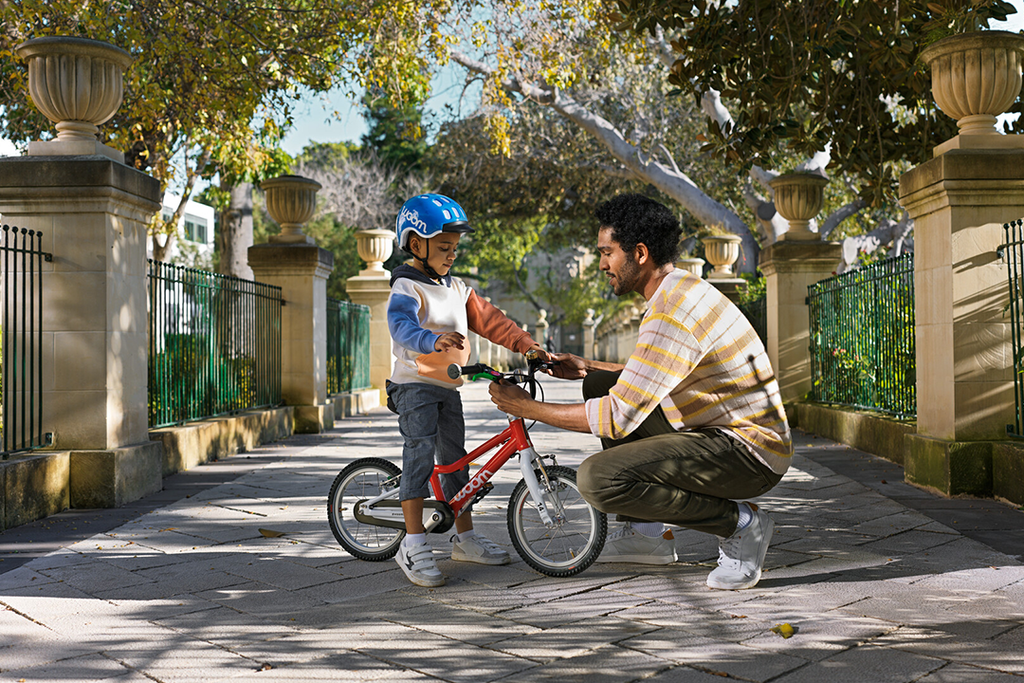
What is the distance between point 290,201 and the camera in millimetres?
12070

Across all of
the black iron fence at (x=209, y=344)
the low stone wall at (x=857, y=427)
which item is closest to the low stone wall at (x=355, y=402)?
the black iron fence at (x=209, y=344)

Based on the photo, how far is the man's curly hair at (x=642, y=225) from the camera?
3.96m

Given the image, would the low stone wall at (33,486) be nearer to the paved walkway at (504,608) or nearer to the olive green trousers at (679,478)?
the paved walkway at (504,608)

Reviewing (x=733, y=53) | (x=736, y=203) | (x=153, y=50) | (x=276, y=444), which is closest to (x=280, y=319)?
(x=276, y=444)

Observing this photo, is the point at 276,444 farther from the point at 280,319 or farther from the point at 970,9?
the point at 970,9

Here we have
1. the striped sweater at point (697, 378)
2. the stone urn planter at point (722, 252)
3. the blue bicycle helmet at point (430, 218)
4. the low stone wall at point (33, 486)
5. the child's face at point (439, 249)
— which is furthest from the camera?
the stone urn planter at point (722, 252)

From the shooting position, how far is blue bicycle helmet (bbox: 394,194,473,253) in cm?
427

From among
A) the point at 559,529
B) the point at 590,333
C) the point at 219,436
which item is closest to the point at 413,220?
the point at 559,529

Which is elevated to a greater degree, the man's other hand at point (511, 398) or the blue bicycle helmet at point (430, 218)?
the blue bicycle helmet at point (430, 218)

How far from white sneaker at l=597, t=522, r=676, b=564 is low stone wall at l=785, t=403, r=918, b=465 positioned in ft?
12.5

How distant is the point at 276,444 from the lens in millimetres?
10789

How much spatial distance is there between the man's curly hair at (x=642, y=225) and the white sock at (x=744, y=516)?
114 cm

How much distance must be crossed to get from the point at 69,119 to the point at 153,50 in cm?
643

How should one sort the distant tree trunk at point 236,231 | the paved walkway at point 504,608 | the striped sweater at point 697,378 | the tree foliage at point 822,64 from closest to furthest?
1. the paved walkway at point 504,608
2. the striped sweater at point 697,378
3. the tree foliage at point 822,64
4. the distant tree trunk at point 236,231
